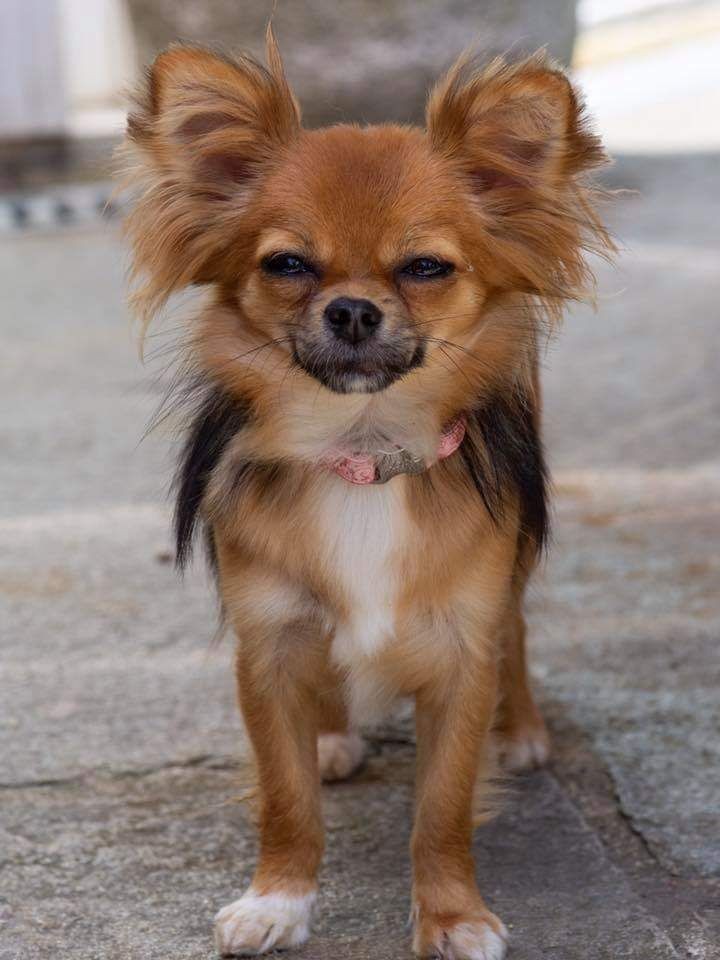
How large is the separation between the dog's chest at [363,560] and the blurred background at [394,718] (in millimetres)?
536

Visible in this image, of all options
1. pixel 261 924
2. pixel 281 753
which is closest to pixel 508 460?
pixel 281 753

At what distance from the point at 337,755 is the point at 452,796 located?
549 millimetres

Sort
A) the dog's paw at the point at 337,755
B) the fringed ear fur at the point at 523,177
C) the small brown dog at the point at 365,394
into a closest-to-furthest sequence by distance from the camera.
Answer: the small brown dog at the point at 365,394 → the fringed ear fur at the point at 523,177 → the dog's paw at the point at 337,755

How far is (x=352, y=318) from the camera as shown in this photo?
8.12ft

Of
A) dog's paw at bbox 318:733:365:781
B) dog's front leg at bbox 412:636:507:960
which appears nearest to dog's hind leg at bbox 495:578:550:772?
dog's paw at bbox 318:733:365:781

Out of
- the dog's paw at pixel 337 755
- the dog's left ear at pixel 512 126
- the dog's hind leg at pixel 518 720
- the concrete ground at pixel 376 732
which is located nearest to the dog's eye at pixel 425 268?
the dog's left ear at pixel 512 126

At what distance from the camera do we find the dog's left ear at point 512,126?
2611 mm

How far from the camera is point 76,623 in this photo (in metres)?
3.89

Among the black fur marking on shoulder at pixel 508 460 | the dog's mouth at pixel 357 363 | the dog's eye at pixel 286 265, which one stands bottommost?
the black fur marking on shoulder at pixel 508 460

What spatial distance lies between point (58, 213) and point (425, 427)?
7246 millimetres

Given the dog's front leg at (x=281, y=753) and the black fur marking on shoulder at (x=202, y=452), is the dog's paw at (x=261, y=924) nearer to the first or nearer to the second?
the dog's front leg at (x=281, y=753)

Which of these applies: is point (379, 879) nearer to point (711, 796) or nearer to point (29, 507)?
point (711, 796)

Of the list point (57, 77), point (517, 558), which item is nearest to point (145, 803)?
point (517, 558)

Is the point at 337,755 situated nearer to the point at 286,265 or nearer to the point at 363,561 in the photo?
the point at 363,561
